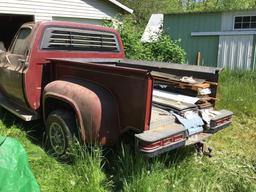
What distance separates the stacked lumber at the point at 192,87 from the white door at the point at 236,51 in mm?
9406

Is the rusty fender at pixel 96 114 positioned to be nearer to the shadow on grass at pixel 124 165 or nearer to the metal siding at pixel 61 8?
the shadow on grass at pixel 124 165

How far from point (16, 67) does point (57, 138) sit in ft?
5.16

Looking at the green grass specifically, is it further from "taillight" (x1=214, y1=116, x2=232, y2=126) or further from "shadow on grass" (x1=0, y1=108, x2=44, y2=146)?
"taillight" (x1=214, y1=116, x2=232, y2=126)

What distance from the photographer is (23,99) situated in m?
5.70

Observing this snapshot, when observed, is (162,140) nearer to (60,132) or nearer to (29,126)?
(60,132)

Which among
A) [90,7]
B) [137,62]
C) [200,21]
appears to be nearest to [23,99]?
[137,62]

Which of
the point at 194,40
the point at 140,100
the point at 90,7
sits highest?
the point at 90,7

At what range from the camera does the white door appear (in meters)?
14.1

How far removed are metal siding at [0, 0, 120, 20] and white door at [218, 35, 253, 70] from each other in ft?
15.2

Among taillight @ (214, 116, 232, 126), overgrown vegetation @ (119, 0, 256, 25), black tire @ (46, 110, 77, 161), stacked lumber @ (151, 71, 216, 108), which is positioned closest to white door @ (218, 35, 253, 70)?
stacked lumber @ (151, 71, 216, 108)

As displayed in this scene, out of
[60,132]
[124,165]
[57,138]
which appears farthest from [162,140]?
[57,138]

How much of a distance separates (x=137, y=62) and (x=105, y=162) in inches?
82.3

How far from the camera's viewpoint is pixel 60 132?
4.97 m

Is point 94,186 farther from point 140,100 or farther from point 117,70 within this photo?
point 117,70
